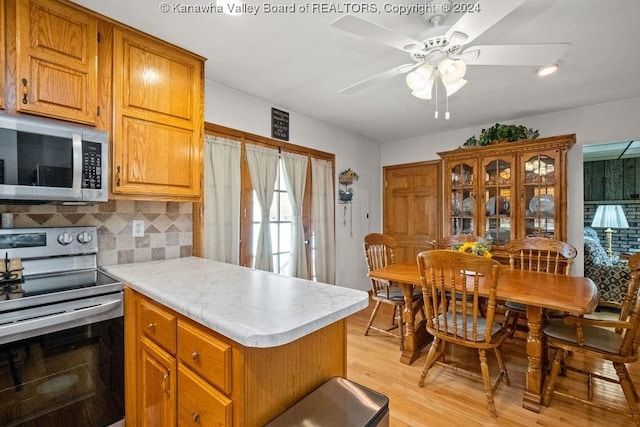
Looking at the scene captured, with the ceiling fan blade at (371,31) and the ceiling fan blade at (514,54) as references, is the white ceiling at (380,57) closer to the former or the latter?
the ceiling fan blade at (514,54)

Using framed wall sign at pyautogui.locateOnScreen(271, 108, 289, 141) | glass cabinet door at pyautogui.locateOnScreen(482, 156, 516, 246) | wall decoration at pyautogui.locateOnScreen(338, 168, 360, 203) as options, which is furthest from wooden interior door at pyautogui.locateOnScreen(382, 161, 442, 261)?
framed wall sign at pyautogui.locateOnScreen(271, 108, 289, 141)

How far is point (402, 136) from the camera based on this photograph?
14.8ft

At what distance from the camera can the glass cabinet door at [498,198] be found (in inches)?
134

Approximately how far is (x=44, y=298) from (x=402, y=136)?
431 cm

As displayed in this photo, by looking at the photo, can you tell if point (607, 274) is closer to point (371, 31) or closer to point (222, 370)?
point (371, 31)

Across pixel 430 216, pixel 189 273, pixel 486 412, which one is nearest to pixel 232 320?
pixel 189 273

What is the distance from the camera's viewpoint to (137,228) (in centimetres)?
204

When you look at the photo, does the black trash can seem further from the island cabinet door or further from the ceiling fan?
the ceiling fan

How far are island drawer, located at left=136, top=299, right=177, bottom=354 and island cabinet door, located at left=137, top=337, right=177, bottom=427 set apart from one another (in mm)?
38

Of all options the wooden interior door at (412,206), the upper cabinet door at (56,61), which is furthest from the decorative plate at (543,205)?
the upper cabinet door at (56,61)

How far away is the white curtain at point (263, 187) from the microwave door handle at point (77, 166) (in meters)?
1.54

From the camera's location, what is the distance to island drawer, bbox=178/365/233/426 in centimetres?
91

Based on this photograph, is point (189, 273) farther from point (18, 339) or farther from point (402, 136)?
point (402, 136)

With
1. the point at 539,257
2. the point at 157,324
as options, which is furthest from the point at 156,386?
the point at 539,257
